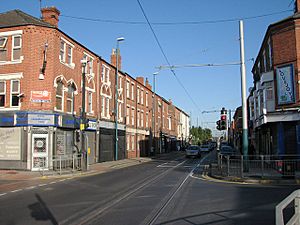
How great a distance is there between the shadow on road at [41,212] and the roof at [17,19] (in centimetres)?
1596

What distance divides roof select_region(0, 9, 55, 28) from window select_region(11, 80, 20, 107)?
4093 mm

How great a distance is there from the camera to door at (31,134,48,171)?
21.7m

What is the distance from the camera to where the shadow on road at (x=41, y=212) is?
8.29 meters

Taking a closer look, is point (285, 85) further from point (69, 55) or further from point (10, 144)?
point (10, 144)

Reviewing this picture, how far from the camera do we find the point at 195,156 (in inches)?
1630

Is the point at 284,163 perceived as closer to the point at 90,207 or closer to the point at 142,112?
the point at 90,207

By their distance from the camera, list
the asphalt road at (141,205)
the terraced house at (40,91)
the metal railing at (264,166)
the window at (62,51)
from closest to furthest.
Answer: the asphalt road at (141,205) < the metal railing at (264,166) < the terraced house at (40,91) < the window at (62,51)

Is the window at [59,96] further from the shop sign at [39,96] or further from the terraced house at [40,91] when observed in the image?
the shop sign at [39,96]

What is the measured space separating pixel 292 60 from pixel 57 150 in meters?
16.8

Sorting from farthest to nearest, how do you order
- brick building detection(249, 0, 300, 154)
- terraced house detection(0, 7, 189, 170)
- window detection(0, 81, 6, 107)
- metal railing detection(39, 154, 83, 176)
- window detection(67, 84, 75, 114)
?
window detection(67, 84, 75, 114) < window detection(0, 81, 6, 107) < terraced house detection(0, 7, 189, 170) < metal railing detection(39, 154, 83, 176) < brick building detection(249, 0, 300, 154)

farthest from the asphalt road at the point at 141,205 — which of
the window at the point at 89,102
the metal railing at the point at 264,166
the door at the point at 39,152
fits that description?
the window at the point at 89,102

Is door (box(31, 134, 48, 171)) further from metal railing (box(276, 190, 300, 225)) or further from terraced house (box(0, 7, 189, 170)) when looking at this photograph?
metal railing (box(276, 190, 300, 225))

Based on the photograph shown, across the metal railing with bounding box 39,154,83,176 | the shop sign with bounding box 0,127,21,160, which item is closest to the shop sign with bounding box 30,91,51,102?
the shop sign with bounding box 0,127,21,160

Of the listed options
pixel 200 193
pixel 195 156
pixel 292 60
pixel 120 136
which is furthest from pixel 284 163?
pixel 195 156
